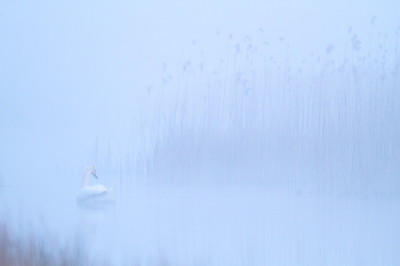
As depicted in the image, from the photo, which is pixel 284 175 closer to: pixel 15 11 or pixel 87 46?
pixel 87 46

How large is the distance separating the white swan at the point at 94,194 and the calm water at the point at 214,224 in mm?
55

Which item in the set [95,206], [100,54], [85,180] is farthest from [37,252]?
[100,54]

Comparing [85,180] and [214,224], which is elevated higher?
[85,180]

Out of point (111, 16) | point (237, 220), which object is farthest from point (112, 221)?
point (111, 16)

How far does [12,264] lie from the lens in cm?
260

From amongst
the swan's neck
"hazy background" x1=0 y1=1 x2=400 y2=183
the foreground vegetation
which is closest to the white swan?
the swan's neck

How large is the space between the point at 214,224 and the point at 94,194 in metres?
0.72

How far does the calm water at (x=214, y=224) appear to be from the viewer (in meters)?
3.04

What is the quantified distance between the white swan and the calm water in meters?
0.06

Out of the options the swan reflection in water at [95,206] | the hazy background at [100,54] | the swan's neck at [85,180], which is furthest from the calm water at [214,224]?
the hazy background at [100,54]

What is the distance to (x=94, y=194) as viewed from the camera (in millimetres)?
3520

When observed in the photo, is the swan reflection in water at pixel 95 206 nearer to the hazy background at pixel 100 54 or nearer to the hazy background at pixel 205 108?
the hazy background at pixel 205 108

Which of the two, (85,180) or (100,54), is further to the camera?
(100,54)

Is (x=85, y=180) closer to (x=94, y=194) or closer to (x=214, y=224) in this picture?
(x=94, y=194)
